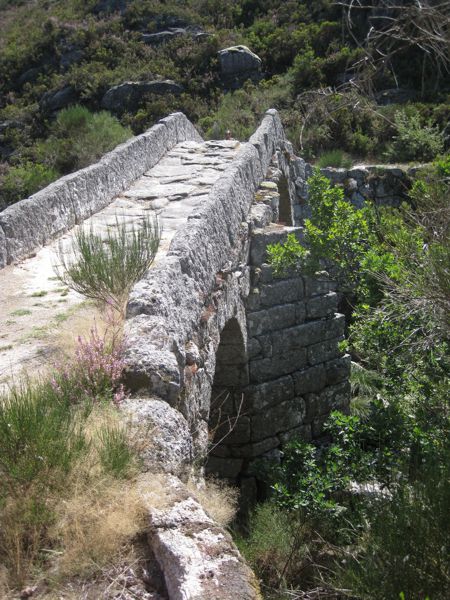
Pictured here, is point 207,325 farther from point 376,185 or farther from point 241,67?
point 241,67

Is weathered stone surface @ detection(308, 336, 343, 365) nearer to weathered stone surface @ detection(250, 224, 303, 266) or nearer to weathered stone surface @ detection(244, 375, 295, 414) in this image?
weathered stone surface @ detection(244, 375, 295, 414)

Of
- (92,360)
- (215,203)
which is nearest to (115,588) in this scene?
(92,360)

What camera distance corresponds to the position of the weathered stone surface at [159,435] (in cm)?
304

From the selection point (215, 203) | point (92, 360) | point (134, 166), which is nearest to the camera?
point (92, 360)

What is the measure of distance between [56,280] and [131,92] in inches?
731

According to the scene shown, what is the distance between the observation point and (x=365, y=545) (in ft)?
13.9

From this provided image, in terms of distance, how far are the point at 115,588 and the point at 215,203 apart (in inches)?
173

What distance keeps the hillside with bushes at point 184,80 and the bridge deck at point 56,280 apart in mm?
8169

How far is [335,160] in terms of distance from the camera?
19000mm

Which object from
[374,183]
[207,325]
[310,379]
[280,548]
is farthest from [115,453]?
[374,183]

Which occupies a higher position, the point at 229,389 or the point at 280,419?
the point at 229,389

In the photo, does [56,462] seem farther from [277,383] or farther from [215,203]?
[277,383]

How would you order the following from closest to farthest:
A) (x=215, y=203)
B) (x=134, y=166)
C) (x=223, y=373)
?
1. (x=215, y=203)
2. (x=223, y=373)
3. (x=134, y=166)

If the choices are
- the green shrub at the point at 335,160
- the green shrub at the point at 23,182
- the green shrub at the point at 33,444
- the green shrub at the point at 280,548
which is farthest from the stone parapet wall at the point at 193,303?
the green shrub at the point at 335,160
